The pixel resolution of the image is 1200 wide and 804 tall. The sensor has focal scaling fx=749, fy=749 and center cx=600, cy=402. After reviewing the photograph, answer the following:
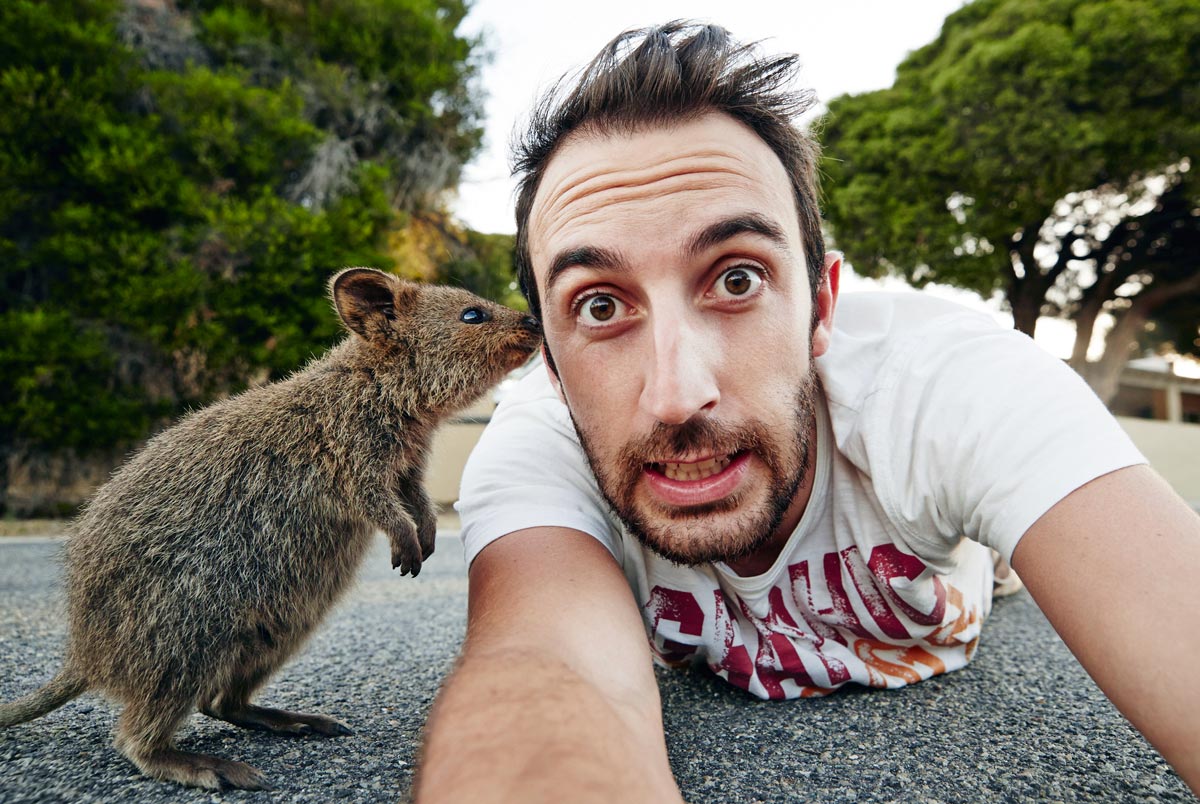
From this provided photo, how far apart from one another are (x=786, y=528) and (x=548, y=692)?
3.03 ft

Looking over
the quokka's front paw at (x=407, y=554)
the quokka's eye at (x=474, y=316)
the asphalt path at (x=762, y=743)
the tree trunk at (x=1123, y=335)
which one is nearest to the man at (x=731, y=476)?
the asphalt path at (x=762, y=743)

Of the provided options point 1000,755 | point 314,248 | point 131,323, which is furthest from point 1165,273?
Result: point 131,323

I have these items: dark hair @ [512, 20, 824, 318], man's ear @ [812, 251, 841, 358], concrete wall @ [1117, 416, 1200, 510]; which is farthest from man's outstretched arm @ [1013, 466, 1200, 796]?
concrete wall @ [1117, 416, 1200, 510]

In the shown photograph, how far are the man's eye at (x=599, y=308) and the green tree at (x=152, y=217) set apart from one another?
708 cm

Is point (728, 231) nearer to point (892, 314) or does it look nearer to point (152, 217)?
point (892, 314)

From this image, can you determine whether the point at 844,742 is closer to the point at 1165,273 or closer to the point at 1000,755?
the point at 1000,755

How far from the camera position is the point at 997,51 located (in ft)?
40.8

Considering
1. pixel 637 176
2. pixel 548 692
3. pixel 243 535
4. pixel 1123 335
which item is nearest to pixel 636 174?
pixel 637 176

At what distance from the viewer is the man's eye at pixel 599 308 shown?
1.71 metres

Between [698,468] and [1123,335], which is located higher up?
[698,468]

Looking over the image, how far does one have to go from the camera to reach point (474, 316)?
2.88 meters

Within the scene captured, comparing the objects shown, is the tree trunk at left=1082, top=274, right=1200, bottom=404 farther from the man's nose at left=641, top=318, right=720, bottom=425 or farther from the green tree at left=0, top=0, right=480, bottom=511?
the man's nose at left=641, top=318, right=720, bottom=425

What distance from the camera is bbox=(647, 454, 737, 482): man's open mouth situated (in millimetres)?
1587

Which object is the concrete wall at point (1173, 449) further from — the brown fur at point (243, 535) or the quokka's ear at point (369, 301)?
the brown fur at point (243, 535)
